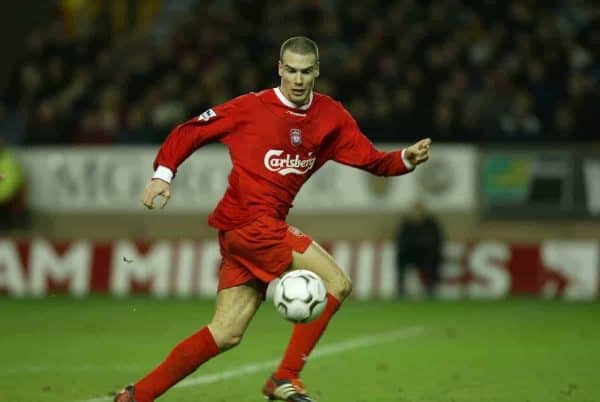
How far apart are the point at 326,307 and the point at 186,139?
1207 millimetres

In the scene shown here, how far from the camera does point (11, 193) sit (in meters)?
19.3

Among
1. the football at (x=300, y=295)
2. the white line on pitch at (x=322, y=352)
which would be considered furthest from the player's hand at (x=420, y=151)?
the white line on pitch at (x=322, y=352)

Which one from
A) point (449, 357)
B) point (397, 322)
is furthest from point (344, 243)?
point (449, 357)

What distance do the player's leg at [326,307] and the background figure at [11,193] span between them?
12.2m

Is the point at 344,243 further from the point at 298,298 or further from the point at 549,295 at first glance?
the point at 298,298

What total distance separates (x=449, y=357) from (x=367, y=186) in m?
8.34

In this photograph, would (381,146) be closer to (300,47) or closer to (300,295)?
(300,47)

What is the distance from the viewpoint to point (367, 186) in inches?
745

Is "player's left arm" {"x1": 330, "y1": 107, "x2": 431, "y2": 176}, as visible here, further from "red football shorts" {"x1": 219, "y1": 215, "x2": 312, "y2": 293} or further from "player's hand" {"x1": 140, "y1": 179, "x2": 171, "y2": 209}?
"player's hand" {"x1": 140, "y1": 179, "x2": 171, "y2": 209}

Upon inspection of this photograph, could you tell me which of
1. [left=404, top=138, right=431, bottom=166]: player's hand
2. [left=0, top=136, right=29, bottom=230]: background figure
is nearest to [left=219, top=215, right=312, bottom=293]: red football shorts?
[left=404, top=138, right=431, bottom=166]: player's hand

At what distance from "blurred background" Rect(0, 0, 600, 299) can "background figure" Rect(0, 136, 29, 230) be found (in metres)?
0.03

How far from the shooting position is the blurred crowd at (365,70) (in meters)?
18.2

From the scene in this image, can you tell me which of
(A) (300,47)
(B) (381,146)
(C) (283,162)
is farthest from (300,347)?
(B) (381,146)

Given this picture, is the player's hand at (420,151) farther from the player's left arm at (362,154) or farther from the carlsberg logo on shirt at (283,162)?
the carlsberg logo on shirt at (283,162)
